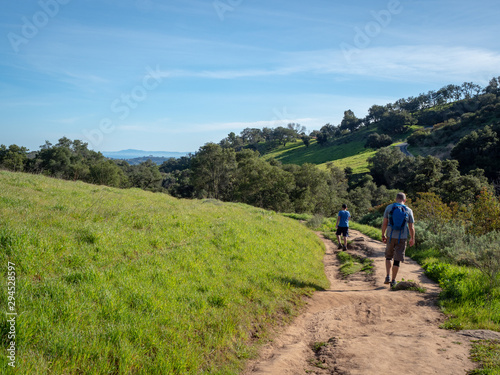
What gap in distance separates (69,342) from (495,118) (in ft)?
358

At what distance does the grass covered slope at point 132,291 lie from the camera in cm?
393

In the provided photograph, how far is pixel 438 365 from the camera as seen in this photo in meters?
4.38

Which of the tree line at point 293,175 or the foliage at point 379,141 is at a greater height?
the foliage at point 379,141

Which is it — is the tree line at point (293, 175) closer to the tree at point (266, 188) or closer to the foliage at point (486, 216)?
the tree at point (266, 188)

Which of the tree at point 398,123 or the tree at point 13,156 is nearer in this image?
the tree at point 13,156

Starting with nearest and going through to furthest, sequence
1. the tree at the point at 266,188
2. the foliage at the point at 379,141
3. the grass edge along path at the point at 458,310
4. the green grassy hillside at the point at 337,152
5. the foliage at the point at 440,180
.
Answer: the grass edge along path at the point at 458,310, the foliage at the point at 440,180, the tree at the point at 266,188, the green grassy hillside at the point at 337,152, the foliage at the point at 379,141

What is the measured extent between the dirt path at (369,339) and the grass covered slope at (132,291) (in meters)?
0.59

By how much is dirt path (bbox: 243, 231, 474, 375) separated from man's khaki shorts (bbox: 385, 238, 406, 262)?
1.01 meters

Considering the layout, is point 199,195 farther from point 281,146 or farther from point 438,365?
point 281,146

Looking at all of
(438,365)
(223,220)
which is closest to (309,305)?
(438,365)

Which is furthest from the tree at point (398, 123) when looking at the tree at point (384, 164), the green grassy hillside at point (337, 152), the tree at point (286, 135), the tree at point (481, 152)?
the tree at point (481, 152)

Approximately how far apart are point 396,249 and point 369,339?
4.15 m
